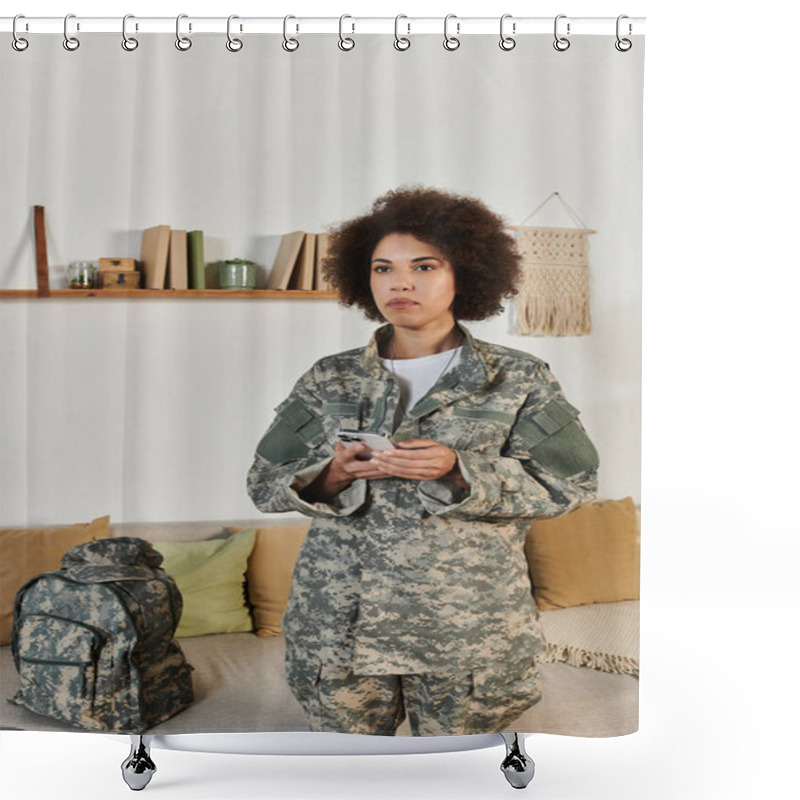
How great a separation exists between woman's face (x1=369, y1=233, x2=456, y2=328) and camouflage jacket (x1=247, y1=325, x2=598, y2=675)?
0.08 m

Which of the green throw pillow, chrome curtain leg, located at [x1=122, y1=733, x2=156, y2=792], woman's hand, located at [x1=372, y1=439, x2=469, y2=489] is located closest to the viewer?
woman's hand, located at [x1=372, y1=439, x2=469, y2=489]

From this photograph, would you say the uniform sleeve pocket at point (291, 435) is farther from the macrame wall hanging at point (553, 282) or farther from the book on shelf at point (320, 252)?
the macrame wall hanging at point (553, 282)

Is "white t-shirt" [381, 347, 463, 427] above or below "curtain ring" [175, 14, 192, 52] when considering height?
below

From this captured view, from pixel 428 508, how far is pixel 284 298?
60 cm

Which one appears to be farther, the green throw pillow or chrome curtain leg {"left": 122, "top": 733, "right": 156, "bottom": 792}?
chrome curtain leg {"left": 122, "top": 733, "right": 156, "bottom": 792}

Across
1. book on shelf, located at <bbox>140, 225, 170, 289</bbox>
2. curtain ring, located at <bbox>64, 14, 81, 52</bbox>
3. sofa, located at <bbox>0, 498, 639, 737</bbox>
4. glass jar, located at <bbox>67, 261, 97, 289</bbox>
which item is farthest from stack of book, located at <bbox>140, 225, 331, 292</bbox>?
sofa, located at <bbox>0, 498, 639, 737</bbox>

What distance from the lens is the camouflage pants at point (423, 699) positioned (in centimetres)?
265

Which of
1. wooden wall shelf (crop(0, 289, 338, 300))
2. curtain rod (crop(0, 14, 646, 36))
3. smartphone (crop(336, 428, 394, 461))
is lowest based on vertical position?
smartphone (crop(336, 428, 394, 461))

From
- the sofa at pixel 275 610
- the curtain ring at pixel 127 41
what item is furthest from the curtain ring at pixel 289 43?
the sofa at pixel 275 610

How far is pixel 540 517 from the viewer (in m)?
2.66

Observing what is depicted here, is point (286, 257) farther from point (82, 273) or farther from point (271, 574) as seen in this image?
point (271, 574)

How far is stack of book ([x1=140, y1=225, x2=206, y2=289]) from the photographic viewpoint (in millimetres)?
2664

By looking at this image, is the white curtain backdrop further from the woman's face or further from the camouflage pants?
the camouflage pants

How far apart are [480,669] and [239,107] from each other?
142 centimetres
